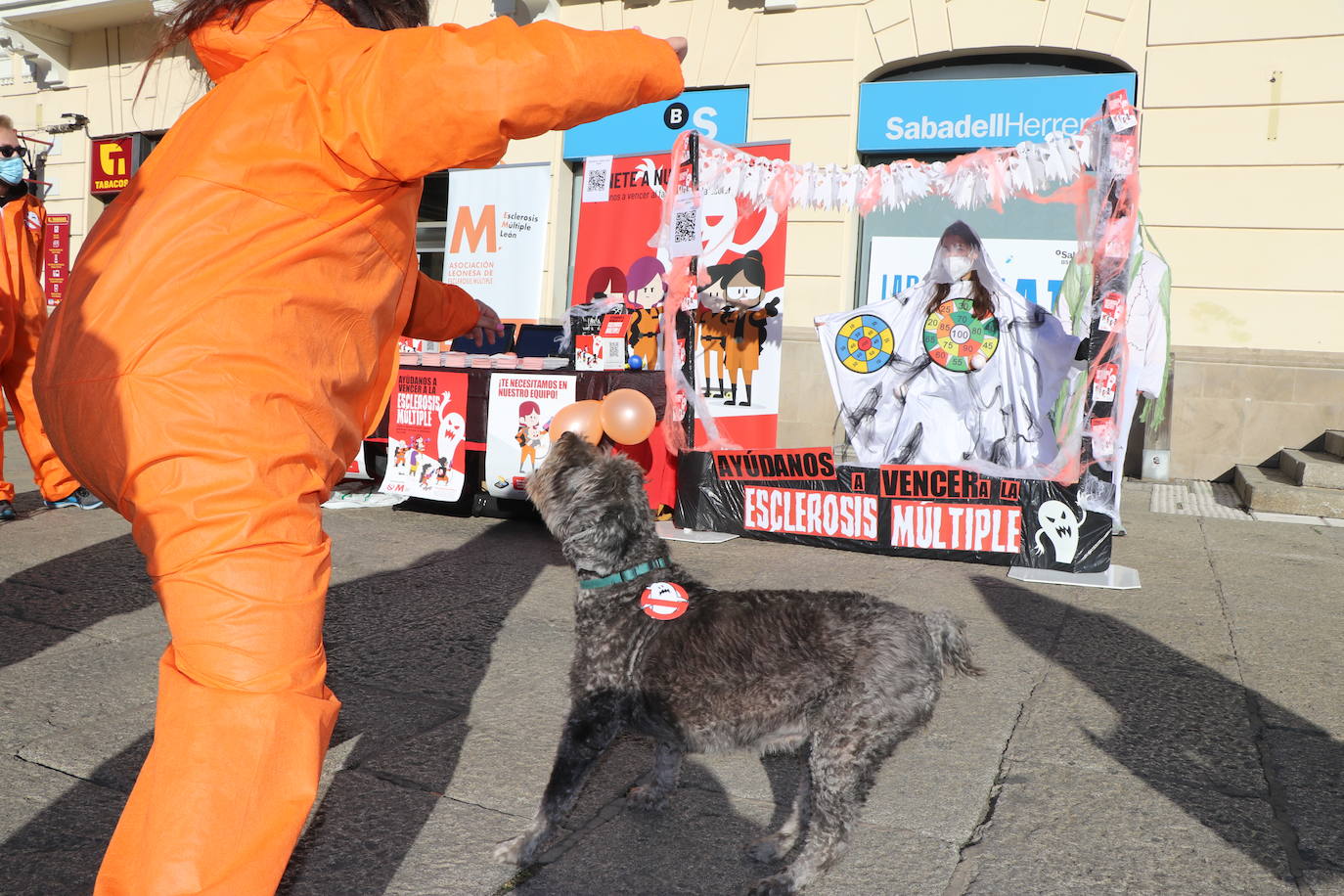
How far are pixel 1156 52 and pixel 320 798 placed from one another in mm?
10486

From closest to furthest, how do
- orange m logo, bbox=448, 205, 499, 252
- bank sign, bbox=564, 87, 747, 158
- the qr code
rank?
the qr code → orange m logo, bbox=448, 205, 499, 252 → bank sign, bbox=564, 87, 747, 158

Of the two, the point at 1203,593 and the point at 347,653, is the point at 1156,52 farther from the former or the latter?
the point at 347,653

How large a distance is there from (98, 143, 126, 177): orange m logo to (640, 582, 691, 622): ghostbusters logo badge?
16078 mm

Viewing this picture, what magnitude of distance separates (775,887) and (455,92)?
2109 millimetres

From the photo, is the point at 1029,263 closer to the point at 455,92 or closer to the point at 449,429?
the point at 449,429

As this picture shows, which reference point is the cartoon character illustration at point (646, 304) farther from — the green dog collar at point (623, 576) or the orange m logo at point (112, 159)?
the orange m logo at point (112, 159)

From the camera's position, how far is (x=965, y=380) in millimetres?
7664

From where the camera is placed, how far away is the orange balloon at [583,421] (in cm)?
605

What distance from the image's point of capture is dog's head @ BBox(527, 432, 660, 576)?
284 cm

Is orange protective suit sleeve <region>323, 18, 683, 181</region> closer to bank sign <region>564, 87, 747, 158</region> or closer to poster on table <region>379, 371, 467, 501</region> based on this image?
poster on table <region>379, 371, 467, 501</region>

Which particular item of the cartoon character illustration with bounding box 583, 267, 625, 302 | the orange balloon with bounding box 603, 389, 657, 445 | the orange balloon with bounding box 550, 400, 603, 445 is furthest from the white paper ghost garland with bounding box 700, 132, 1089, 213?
the cartoon character illustration with bounding box 583, 267, 625, 302

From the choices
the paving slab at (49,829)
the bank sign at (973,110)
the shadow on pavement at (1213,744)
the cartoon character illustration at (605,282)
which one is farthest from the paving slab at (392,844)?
the bank sign at (973,110)

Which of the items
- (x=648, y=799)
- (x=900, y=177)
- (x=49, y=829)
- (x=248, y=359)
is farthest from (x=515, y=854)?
(x=900, y=177)

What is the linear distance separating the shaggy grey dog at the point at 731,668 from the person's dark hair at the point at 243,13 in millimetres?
1315
